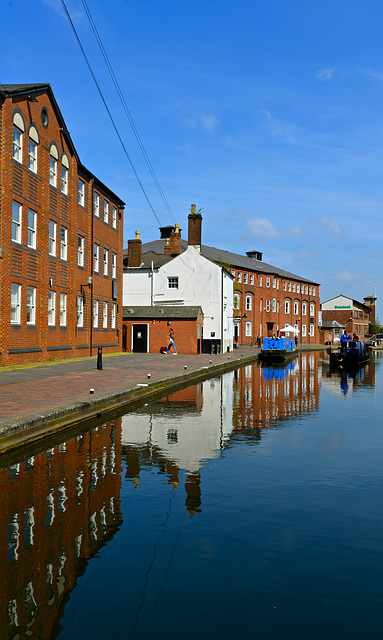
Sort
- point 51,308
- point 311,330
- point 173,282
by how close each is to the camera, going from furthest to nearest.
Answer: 1. point 311,330
2. point 173,282
3. point 51,308

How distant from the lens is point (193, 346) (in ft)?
151

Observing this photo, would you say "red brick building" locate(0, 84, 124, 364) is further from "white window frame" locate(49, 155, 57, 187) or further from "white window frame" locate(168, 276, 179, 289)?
"white window frame" locate(168, 276, 179, 289)

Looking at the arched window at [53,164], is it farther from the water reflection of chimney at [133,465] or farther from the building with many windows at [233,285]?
the water reflection of chimney at [133,465]

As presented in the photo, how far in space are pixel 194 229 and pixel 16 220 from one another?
2874 cm

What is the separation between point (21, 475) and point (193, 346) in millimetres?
37825

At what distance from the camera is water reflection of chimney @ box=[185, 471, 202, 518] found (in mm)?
6711

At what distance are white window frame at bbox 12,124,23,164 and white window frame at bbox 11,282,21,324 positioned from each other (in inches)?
221

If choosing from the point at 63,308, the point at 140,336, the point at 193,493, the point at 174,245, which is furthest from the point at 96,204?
the point at 193,493

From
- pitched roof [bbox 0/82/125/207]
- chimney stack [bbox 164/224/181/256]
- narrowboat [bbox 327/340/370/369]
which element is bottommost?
narrowboat [bbox 327/340/370/369]

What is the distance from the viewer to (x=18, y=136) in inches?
1037

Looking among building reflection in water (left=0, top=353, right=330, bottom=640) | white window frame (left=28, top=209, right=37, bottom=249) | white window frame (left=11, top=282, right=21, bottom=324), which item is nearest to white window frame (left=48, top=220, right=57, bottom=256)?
white window frame (left=28, top=209, right=37, bottom=249)

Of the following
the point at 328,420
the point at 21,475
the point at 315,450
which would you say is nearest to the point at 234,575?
the point at 21,475

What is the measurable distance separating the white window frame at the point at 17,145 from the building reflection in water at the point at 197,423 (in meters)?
13.0

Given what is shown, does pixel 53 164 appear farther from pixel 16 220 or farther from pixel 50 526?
pixel 50 526
